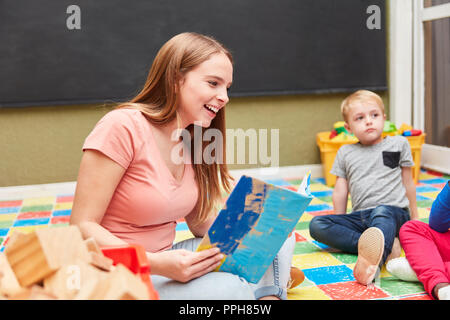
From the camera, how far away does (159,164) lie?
1112 mm

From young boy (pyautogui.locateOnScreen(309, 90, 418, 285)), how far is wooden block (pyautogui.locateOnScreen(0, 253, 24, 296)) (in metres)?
1.31

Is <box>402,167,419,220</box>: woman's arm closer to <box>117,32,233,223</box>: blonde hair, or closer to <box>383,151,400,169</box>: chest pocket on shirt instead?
<box>383,151,400,169</box>: chest pocket on shirt

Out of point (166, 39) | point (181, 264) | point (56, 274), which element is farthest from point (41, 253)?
point (166, 39)

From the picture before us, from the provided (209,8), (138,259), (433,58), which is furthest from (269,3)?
(138,259)

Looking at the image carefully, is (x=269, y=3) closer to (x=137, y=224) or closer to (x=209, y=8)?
(x=209, y=8)

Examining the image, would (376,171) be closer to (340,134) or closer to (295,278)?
(295,278)

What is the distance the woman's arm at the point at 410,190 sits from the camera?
1939mm

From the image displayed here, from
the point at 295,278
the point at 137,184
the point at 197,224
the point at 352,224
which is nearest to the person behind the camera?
the point at 137,184

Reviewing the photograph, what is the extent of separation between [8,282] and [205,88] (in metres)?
0.62

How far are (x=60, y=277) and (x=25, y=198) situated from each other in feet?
8.61

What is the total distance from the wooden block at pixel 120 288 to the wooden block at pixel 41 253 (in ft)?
0.18

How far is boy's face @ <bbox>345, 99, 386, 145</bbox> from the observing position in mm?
1968

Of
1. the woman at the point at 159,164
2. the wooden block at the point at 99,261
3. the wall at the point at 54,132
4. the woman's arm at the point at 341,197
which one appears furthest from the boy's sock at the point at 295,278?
the wall at the point at 54,132

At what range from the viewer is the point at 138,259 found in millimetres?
757
